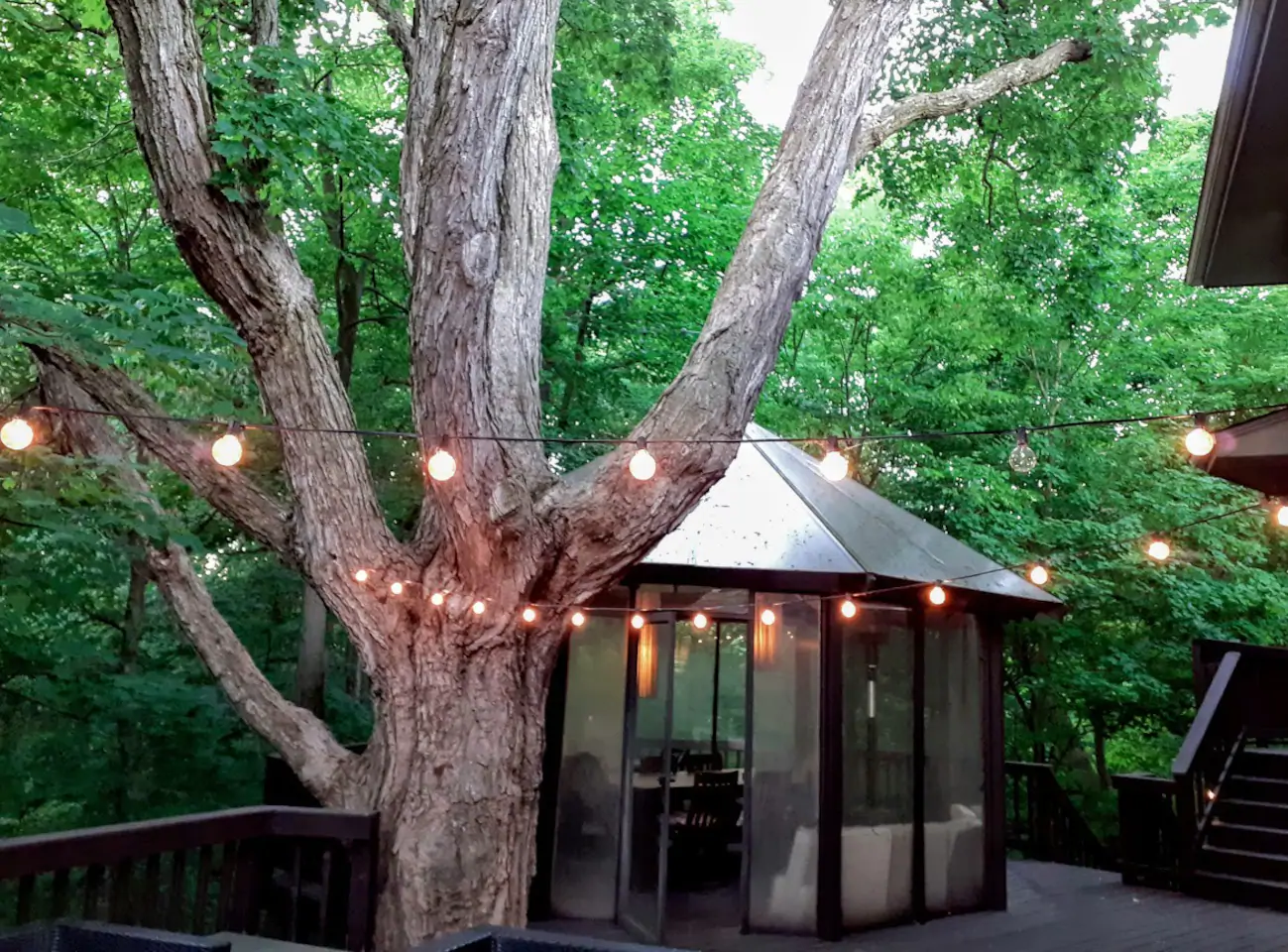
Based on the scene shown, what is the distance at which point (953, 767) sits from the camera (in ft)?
22.6

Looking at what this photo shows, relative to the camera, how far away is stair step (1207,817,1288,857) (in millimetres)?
7062

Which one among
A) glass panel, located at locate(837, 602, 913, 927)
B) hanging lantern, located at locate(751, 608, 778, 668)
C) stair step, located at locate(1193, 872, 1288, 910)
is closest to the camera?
glass panel, located at locate(837, 602, 913, 927)

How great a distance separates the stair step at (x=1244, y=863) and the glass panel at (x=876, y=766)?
245 cm

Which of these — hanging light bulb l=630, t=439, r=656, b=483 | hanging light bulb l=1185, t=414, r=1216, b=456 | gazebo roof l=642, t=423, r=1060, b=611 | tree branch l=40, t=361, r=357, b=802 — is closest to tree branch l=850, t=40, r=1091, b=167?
hanging light bulb l=630, t=439, r=656, b=483

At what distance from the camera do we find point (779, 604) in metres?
6.31

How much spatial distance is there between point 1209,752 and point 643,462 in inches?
242

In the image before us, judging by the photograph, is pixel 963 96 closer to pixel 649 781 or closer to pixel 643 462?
pixel 643 462

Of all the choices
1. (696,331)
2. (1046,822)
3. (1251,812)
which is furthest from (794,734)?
(696,331)

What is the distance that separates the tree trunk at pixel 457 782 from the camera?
4238mm

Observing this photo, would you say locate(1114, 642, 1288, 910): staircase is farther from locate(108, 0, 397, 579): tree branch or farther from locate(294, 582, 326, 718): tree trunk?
locate(294, 582, 326, 718): tree trunk

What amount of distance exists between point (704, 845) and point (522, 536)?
4724 millimetres

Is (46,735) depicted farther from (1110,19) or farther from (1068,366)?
(1068,366)

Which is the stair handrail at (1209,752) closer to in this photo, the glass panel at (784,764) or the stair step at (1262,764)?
the stair step at (1262,764)

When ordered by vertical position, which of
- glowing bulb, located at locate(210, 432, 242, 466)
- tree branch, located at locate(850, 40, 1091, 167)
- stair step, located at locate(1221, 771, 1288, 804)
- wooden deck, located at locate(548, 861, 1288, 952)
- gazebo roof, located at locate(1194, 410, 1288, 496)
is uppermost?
tree branch, located at locate(850, 40, 1091, 167)
